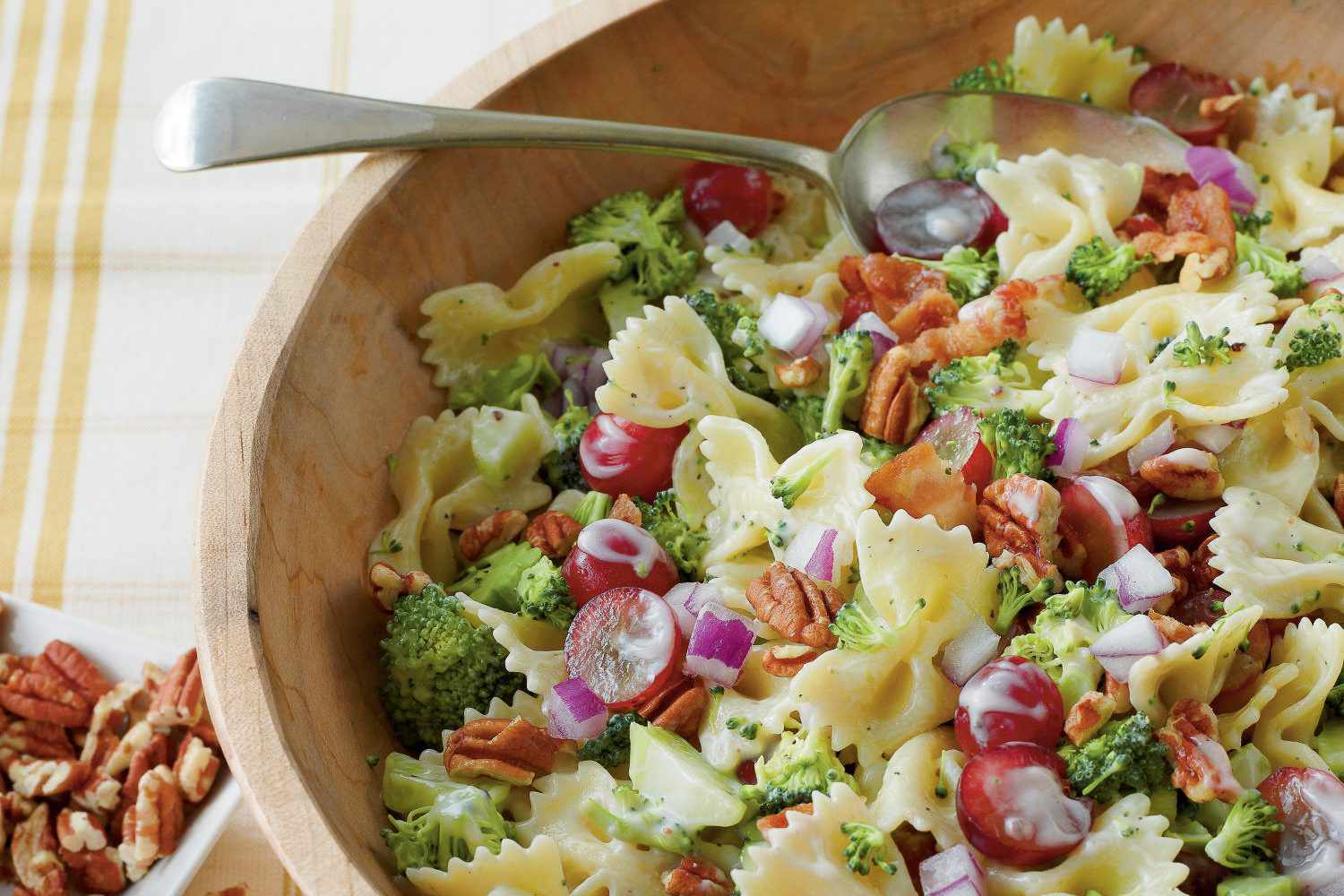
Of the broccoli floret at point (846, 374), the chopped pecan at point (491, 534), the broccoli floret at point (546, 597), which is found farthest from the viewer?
the chopped pecan at point (491, 534)

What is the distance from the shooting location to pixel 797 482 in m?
3.46

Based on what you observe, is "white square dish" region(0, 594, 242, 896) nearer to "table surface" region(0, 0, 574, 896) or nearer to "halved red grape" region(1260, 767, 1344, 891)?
"table surface" region(0, 0, 574, 896)

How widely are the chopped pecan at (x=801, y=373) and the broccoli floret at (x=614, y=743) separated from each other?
110cm

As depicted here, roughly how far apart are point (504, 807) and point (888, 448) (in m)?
1.42

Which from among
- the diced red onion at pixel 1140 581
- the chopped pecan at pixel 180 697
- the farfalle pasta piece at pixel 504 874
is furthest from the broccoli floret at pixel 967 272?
the chopped pecan at pixel 180 697

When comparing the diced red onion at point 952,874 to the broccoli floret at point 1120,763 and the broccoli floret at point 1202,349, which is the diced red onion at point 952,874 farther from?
the broccoli floret at point 1202,349

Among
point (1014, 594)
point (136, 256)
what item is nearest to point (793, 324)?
point (1014, 594)

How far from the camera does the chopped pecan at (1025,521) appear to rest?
3279 millimetres

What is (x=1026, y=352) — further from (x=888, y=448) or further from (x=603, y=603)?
(x=603, y=603)

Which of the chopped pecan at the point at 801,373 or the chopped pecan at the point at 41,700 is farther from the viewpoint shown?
the chopped pecan at the point at 41,700

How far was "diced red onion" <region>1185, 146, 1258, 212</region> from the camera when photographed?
4184 millimetres

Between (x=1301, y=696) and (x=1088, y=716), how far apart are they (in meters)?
0.64

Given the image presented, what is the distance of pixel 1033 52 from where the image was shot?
14.7ft

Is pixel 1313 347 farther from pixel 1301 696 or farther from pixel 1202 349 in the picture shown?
pixel 1301 696
